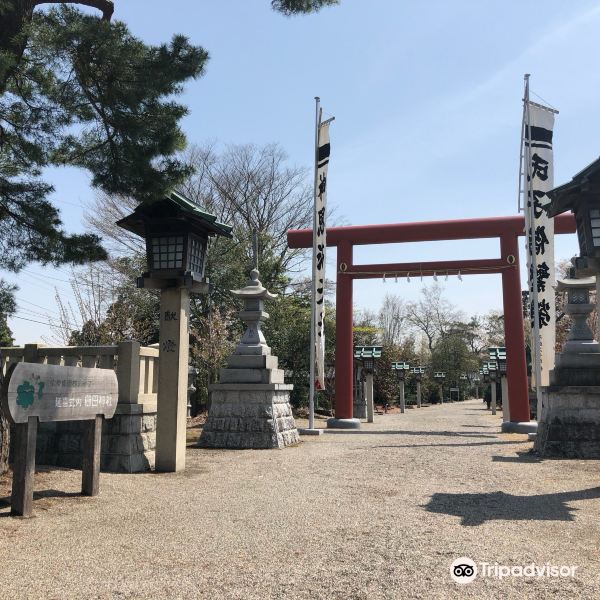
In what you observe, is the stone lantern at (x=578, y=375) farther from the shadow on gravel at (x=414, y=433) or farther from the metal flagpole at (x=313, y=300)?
the metal flagpole at (x=313, y=300)

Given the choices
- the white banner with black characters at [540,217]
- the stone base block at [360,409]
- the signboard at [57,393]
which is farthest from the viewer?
the stone base block at [360,409]

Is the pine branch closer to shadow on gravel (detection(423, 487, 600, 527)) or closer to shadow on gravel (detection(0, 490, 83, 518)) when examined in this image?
shadow on gravel (detection(0, 490, 83, 518))

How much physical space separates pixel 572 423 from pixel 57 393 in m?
6.92

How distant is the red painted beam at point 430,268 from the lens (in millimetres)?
13367

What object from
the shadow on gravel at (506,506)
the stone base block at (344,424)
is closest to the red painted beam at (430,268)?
the stone base block at (344,424)

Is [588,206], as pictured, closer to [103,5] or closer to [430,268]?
[103,5]

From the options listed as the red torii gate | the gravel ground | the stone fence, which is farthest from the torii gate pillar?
the stone fence

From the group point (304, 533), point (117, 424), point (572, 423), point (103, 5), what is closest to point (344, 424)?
point (572, 423)

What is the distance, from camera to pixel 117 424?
669 centimetres

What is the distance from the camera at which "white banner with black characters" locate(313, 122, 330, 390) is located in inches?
494

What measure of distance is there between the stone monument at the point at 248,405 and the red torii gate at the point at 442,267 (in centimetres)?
482

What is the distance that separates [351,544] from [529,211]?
8.70m

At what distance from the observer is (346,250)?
14.5 meters

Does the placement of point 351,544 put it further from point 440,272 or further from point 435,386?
point 435,386
